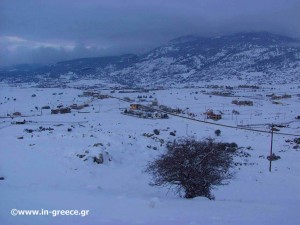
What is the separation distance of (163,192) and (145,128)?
35538 mm

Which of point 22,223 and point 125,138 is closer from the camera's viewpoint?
point 22,223

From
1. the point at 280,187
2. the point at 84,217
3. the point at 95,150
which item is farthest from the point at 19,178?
the point at 280,187

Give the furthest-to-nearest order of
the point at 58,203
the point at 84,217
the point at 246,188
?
the point at 246,188
the point at 58,203
the point at 84,217

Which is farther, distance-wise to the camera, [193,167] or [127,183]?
[127,183]

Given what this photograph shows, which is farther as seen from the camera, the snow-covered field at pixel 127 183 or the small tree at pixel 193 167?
the small tree at pixel 193 167

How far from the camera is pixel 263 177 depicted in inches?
1178

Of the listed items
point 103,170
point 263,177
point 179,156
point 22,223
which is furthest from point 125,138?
point 22,223

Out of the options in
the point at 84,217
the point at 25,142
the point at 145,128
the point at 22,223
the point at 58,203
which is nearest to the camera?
the point at 22,223

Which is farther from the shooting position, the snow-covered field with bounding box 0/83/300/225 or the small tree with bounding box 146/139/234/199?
the small tree with bounding box 146/139/234/199

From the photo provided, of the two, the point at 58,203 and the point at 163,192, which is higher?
the point at 58,203

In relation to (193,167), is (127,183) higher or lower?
lower

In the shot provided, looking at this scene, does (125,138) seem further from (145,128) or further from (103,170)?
(145,128)

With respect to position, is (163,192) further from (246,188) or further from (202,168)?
(246,188)

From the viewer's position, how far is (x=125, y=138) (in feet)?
133
